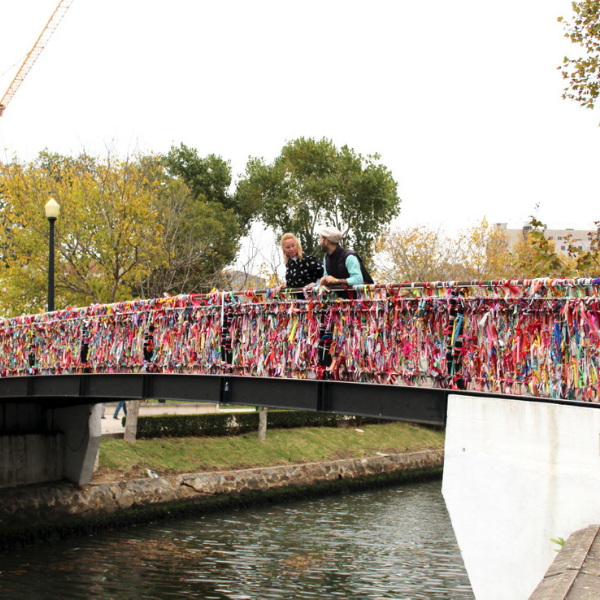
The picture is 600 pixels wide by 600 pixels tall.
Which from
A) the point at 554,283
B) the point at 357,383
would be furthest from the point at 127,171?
the point at 554,283

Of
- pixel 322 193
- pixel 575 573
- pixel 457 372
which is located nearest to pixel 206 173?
pixel 322 193

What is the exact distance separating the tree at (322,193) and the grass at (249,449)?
51.9 feet

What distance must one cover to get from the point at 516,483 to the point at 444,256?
103 feet

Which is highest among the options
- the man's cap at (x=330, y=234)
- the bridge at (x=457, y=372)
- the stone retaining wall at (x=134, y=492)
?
the man's cap at (x=330, y=234)

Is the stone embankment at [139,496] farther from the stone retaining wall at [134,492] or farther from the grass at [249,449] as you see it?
the grass at [249,449]

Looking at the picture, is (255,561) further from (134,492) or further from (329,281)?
(329,281)

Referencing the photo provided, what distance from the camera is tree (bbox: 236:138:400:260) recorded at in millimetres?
46156

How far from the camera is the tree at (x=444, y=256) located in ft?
120

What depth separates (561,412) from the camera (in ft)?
23.4

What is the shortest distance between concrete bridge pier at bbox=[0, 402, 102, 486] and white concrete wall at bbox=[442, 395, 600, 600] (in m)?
13.6

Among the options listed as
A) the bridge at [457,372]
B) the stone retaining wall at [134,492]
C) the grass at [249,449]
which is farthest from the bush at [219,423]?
the bridge at [457,372]

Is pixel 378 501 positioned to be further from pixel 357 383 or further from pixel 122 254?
pixel 357 383

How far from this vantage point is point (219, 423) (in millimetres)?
25812

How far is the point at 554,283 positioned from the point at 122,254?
67.8ft
